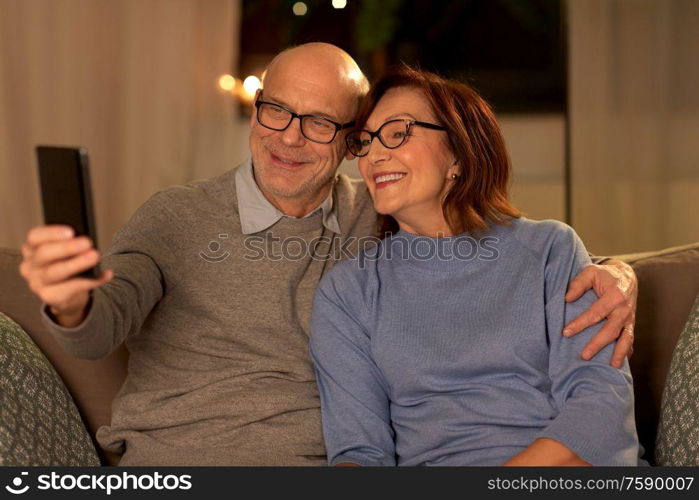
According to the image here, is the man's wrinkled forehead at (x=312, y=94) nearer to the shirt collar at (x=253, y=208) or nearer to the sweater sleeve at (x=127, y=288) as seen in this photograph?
the shirt collar at (x=253, y=208)

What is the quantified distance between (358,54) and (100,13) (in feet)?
3.90

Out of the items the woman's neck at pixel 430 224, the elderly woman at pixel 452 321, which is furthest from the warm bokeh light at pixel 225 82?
the woman's neck at pixel 430 224

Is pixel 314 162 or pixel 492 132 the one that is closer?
pixel 492 132

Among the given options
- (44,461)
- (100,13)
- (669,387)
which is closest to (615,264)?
(669,387)

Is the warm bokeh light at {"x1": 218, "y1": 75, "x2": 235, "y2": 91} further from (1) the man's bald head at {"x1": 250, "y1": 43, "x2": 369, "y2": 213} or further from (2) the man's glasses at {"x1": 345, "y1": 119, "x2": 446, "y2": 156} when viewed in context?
(2) the man's glasses at {"x1": 345, "y1": 119, "x2": 446, "y2": 156}

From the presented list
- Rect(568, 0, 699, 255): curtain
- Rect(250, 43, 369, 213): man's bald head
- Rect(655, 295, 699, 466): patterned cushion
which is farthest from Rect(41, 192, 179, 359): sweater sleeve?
Rect(568, 0, 699, 255): curtain

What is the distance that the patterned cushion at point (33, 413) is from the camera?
5.28ft

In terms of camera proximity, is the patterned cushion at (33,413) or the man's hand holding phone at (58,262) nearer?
the man's hand holding phone at (58,262)

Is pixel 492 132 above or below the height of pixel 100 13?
below

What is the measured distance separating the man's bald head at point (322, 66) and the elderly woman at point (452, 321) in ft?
0.58

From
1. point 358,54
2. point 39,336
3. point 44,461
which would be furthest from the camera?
point 358,54

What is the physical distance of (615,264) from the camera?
190 cm

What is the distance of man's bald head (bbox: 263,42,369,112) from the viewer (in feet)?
6.73

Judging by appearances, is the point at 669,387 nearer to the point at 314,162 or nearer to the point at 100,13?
the point at 314,162
